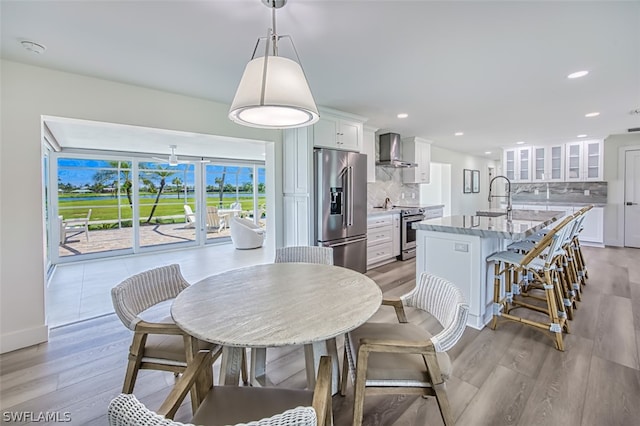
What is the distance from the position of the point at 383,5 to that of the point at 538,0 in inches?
34.5

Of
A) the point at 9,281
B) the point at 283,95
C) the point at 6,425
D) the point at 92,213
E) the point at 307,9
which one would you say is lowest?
the point at 6,425

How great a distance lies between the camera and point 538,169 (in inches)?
283

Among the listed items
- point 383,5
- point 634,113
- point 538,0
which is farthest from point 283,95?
point 634,113

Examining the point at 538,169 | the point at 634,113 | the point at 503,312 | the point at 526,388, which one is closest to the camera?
the point at 526,388

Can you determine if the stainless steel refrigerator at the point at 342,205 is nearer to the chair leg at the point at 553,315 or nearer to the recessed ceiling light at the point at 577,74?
the chair leg at the point at 553,315

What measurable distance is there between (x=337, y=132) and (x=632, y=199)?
6.64m

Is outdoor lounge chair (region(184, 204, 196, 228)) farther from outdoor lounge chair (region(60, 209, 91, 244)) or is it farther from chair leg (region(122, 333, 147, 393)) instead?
chair leg (region(122, 333, 147, 393))

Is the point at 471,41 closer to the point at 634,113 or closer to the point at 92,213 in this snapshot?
the point at 634,113

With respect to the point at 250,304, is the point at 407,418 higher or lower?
lower

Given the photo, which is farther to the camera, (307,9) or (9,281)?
(9,281)

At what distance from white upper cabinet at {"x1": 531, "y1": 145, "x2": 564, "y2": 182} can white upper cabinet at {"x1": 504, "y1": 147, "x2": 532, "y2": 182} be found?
11cm

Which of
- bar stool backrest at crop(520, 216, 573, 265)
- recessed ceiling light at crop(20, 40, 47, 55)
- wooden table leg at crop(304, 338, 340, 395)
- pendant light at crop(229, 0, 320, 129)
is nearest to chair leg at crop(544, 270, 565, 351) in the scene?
bar stool backrest at crop(520, 216, 573, 265)

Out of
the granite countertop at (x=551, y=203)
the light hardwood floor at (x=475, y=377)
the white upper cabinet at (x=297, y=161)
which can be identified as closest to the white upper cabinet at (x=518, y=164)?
the granite countertop at (x=551, y=203)

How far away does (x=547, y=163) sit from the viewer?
23.1 ft
